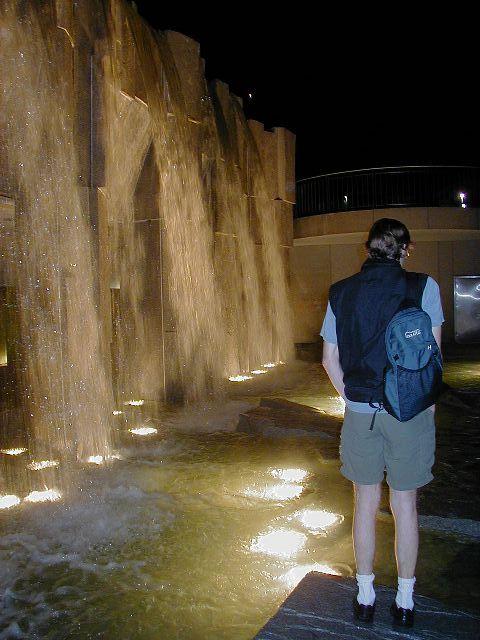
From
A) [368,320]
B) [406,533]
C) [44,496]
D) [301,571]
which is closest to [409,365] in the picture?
[368,320]

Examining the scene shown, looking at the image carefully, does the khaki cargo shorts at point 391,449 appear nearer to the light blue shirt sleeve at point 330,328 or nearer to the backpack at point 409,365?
the backpack at point 409,365

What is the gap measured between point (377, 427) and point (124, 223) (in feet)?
27.4

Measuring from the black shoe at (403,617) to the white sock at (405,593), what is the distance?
0.06ft

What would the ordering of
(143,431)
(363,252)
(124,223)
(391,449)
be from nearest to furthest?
1. (391,449)
2. (143,431)
3. (124,223)
4. (363,252)

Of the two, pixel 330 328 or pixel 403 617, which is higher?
pixel 330 328

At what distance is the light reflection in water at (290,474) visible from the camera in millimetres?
5824

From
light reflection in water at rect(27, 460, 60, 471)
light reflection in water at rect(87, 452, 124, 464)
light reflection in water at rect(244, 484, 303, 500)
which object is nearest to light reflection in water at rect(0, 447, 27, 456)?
light reflection in water at rect(27, 460, 60, 471)

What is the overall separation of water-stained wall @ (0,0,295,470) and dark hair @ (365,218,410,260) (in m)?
4.02

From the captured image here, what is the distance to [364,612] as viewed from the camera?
2.99m

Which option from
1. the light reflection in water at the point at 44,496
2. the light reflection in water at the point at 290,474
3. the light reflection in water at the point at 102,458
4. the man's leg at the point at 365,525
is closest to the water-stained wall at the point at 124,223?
the light reflection in water at the point at 102,458

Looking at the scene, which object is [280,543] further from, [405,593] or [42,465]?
[42,465]

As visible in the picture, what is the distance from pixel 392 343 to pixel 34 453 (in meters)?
4.76

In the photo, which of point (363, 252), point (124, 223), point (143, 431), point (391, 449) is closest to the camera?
point (391, 449)

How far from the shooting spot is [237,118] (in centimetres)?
1396
